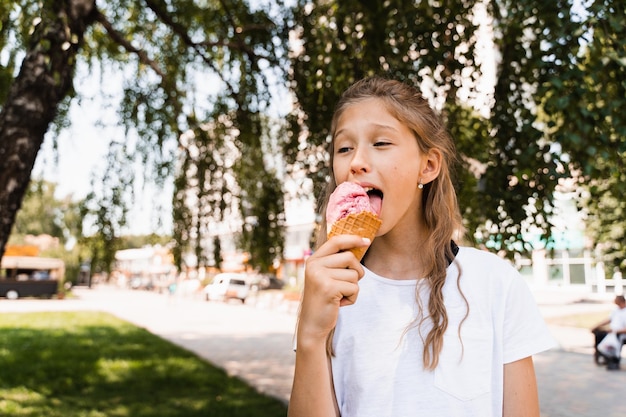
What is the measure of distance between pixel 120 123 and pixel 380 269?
209 inches

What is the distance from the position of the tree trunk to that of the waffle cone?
10.2 feet

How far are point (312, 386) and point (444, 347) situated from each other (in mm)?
334

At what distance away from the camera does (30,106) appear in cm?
393

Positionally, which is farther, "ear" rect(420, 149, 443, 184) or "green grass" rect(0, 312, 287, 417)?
"green grass" rect(0, 312, 287, 417)

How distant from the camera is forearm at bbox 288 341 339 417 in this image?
4.36 feet

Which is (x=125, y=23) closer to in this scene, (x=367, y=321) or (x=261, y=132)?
(x=261, y=132)

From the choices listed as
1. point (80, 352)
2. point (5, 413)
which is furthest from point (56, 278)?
point (5, 413)

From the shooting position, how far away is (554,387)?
909 cm

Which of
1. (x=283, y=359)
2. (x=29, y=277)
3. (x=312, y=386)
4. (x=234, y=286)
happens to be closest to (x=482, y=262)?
(x=312, y=386)

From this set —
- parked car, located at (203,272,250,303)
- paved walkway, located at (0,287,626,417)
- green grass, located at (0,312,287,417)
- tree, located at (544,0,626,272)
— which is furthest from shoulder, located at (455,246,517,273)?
parked car, located at (203,272,250,303)

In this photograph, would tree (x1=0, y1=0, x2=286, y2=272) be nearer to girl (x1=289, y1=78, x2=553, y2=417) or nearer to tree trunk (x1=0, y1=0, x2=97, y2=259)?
tree trunk (x1=0, y1=0, x2=97, y2=259)

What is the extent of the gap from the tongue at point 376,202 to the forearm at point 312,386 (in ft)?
1.15

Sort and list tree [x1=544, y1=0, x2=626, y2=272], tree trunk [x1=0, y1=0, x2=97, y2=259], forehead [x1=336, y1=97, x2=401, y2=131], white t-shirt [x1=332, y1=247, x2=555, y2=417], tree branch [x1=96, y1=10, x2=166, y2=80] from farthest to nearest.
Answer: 1. tree branch [x1=96, y1=10, x2=166, y2=80]
2. tree trunk [x1=0, y1=0, x2=97, y2=259]
3. tree [x1=544, y1=0, x2=626, y2=272]
4. forehead [x1=336, y1=97, x2=401, y2=131]
5. white t-shirt [x1=332, y1=247, x2=555, y2=417]

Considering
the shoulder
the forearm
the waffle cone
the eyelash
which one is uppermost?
the eyelash
